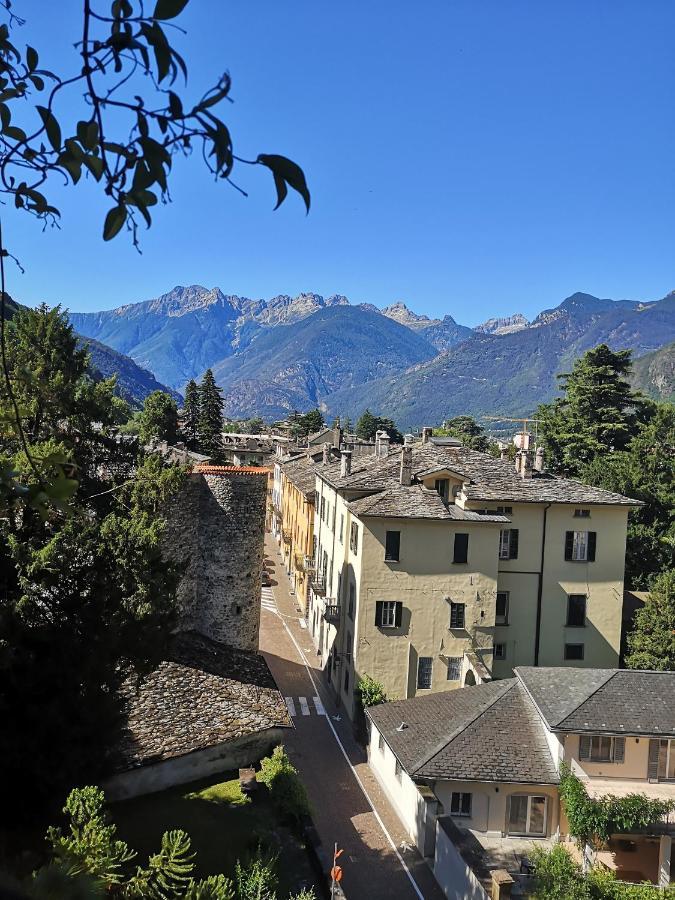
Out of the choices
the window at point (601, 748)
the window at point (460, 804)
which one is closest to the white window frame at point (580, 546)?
the window at point (601, 748)

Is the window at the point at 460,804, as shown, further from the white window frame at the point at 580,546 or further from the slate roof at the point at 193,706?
the white window frame at the point at 580,546

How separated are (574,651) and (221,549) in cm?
1716

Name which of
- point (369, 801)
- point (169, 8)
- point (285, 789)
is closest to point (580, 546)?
point (369, 801)

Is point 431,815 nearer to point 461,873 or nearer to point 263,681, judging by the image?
point 461,873

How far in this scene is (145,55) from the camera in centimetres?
344

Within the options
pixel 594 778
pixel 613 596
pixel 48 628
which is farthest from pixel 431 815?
pixel 613 596

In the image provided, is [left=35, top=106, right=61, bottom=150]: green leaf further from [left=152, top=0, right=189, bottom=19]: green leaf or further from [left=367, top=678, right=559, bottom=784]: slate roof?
[left=367, top=678, right=559, bottom=784]: slate roof

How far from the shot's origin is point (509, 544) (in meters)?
33.0

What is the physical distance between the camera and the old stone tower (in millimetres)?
27562

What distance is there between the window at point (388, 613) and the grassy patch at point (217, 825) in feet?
33.0

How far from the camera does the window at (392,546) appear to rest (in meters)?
29.8

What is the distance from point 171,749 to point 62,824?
4.36 meters

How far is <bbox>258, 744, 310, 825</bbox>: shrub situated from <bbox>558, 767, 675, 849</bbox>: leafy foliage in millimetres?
7619

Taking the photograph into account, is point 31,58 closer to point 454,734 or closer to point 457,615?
point 454,734
